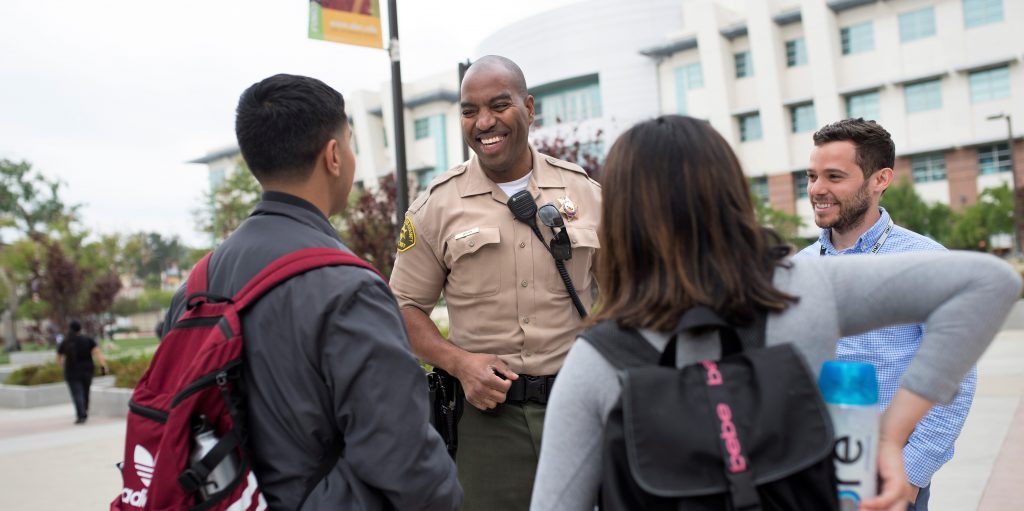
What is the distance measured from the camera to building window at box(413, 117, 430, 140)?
190ft

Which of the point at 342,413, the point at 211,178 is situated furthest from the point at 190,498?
the point at 211,178

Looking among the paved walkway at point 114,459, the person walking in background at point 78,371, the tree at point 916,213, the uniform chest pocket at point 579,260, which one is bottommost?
the paved walkway at point 114,459

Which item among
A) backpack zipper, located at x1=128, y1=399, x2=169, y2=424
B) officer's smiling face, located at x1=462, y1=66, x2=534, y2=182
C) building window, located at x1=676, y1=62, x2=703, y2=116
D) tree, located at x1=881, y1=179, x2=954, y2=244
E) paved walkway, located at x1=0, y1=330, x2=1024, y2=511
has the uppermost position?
building window, located at x1=676, y1=62, x2=703, y2=116

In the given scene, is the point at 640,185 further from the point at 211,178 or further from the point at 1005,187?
the point at 211,178

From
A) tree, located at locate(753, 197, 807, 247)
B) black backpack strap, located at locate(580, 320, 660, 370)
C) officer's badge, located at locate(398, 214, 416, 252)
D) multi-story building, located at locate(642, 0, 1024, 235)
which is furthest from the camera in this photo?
multi-story building, located at locate(642, 0, 1024, 235)

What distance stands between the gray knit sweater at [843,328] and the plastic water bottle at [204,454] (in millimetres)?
716

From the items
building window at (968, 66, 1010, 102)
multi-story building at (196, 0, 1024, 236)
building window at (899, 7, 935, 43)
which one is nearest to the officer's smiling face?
multi-story building at (196, 0, 1024, 236)

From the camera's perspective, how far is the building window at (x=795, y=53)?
43.5 m

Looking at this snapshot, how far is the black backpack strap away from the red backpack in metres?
0.74

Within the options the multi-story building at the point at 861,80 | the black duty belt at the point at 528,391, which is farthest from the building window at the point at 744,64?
the black duty belt at the point at 528,391

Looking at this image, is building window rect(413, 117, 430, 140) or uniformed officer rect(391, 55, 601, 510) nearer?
uniformed officer rect(391, 55, 601, 510)

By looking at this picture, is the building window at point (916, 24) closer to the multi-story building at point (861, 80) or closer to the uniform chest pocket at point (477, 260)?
the multi-story building at point (861, 80)

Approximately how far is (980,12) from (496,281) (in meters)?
43.5

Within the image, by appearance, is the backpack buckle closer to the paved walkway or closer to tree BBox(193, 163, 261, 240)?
the paved walkway
